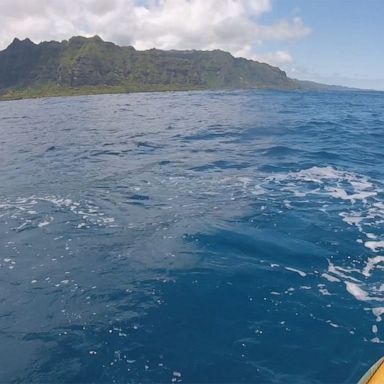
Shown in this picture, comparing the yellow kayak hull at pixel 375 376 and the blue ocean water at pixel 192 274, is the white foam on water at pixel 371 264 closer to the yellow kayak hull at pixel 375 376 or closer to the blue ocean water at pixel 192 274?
the blue ocean water at pixel 192 274

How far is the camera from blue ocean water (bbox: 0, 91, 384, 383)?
7434 mm

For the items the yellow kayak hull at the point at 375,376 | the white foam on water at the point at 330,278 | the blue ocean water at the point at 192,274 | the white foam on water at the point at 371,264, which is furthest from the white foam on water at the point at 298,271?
Answer: the yellow kayak hull at the point at 375,376

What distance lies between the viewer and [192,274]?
1047 centimetres

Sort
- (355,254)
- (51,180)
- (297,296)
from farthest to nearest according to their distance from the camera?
(51,180)
(355,254)
(297,296)

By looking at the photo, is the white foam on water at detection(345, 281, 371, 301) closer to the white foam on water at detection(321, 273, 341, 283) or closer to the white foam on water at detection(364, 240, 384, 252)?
the white foam on water at detection(321, 273, 341, 283)

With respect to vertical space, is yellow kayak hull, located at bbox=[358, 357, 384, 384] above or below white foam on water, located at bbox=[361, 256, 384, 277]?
above

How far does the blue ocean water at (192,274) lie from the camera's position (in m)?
7.43

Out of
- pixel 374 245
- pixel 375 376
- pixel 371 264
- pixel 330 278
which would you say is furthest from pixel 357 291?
pixel 375 376

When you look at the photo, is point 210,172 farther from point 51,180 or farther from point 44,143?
point 44,143

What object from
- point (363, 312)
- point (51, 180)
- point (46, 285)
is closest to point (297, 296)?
point (363, 312)

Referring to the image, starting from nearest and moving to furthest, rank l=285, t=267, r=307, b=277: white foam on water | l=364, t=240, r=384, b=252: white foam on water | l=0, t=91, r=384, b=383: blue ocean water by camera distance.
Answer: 1. l=0, t=91, r=384, b=383: blue ocean water
2. l=285, t=267, r=307, b=277: white foam on water
3. l=364, t=240, r=384, b=252: white foam on water

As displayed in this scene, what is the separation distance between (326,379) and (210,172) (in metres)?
14.6

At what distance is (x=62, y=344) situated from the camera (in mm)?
7852

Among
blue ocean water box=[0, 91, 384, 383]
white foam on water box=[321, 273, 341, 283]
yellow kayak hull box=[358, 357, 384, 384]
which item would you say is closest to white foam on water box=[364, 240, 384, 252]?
blue ocean water box=[0, 91, 384, 383]
